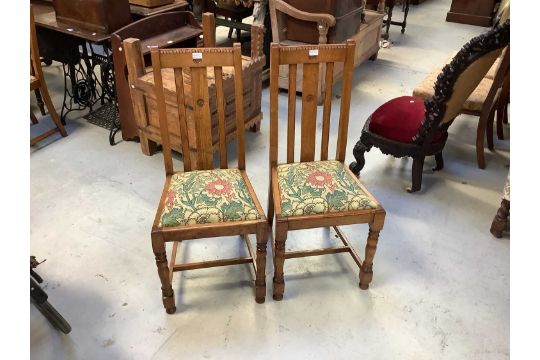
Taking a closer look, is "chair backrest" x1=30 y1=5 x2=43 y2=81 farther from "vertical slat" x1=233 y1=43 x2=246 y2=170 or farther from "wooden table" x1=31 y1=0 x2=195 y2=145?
"vertical slat" x1=233 y1=43 x2=246 y2=170

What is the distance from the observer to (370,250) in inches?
70.1

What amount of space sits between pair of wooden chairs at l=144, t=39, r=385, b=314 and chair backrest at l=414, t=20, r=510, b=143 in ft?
2.27

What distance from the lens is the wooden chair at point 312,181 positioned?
165cm

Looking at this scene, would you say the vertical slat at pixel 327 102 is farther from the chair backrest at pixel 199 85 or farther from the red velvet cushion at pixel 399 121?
the red velvet cushion at pixel 399 121

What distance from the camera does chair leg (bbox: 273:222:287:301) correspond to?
5.36 feet

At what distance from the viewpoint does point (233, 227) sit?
1.58 meters

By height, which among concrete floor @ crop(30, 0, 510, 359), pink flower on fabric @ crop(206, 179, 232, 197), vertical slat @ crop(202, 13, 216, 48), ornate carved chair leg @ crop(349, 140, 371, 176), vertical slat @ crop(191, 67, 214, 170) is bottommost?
concrete floor @ crop(30, 0, 510, 359)

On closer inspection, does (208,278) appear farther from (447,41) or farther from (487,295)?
(447,41)

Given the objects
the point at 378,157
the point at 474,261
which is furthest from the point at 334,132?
the point at 474,261

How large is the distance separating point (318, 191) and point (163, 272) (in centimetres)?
71

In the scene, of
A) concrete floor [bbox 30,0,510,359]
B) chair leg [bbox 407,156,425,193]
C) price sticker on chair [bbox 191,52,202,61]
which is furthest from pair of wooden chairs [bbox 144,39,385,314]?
chair leg [bbox 407,156,425,193]

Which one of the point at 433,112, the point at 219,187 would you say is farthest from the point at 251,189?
the point at 433,112

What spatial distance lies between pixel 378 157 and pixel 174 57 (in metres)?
1.75

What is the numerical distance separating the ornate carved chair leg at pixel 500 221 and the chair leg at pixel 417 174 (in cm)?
47
